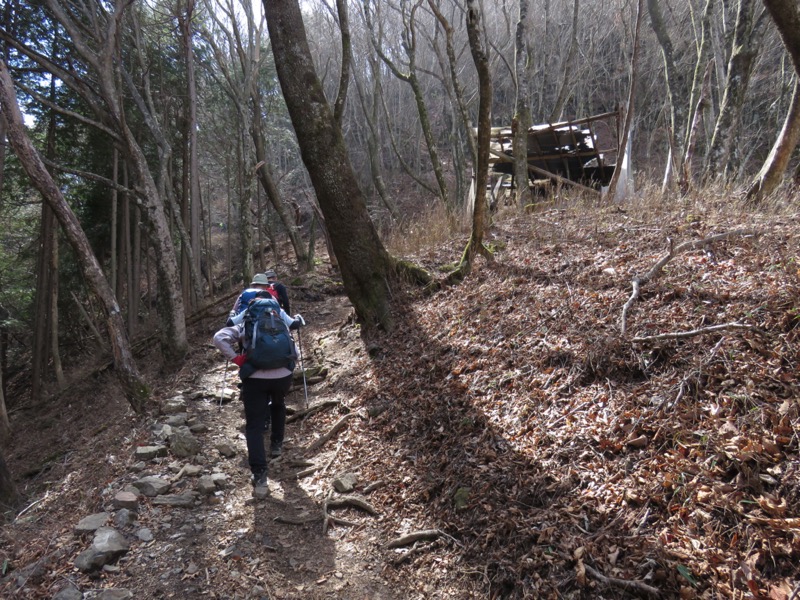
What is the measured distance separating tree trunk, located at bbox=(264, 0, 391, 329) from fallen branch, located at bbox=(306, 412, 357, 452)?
1857 mm

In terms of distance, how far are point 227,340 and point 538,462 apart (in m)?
3.09

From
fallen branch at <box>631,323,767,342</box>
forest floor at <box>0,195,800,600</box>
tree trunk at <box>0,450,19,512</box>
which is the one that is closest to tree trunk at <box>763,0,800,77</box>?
forest floor at <box>0,195,800,600</box>

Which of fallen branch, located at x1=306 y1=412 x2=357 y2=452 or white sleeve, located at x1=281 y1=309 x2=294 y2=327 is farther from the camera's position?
fallen branch, located at x1=306 y1=412 x2=357 y2=452

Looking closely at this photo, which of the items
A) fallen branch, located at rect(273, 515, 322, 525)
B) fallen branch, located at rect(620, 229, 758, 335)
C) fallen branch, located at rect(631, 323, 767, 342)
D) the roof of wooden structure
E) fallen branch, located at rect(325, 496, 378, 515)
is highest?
the roof of wooden structure

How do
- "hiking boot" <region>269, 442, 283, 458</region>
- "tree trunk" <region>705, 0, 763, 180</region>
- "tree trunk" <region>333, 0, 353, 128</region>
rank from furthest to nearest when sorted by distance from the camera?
1. "tree trunk" <region>333, 0, 353, 128</region>
2. "tree trunk" <region>705, 0, 763, 180</region>
3. "hiking boot" <region>269, 442, 283, 458</region>

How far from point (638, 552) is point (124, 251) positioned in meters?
16.9

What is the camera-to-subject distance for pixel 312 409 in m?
6.38

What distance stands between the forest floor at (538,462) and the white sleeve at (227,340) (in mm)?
1358

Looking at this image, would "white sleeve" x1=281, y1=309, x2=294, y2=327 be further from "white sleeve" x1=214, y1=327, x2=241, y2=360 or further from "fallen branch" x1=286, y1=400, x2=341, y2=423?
"fallen branch" x1=286, y1=400, x2=341, y2=423

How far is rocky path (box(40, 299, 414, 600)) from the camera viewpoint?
3.42m

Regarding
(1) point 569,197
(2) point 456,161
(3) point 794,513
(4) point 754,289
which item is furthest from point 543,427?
(2) point 456,161

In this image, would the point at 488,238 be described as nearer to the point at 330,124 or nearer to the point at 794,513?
the point at 330,124

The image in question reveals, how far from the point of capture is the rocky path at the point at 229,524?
342 cm

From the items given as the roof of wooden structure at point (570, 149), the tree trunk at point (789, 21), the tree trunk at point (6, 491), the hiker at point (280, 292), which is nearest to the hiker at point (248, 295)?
the hiker at point (280, 292)
